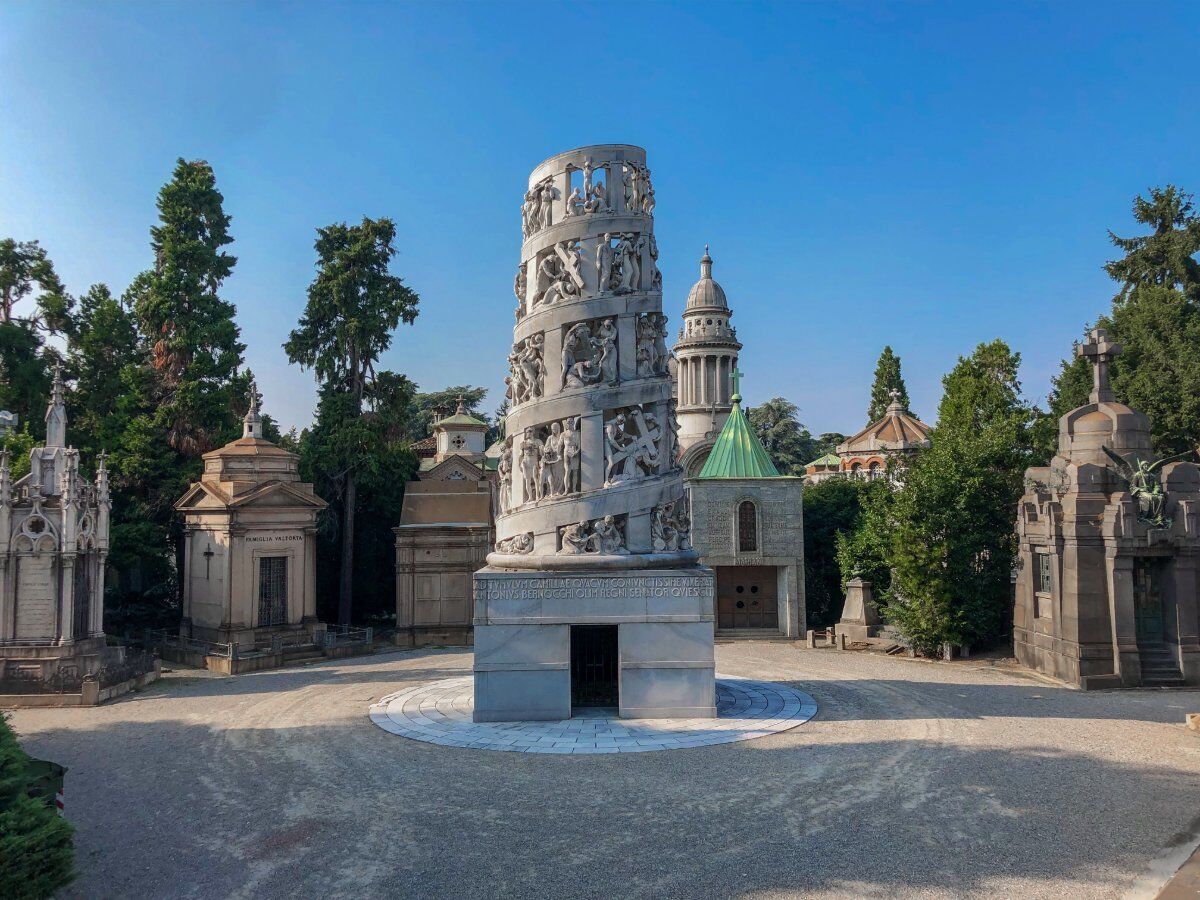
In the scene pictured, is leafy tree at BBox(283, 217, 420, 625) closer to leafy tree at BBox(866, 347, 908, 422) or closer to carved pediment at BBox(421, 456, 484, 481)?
carved pediment at BBox(421, 456, 484, 481)

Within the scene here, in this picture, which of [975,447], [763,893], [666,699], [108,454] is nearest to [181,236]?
[108,454]

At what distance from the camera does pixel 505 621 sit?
15750 mm

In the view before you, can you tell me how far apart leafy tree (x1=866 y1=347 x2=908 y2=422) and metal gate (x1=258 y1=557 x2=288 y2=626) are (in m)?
55.5

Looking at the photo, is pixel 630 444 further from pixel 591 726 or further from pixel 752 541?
pixel 752 541

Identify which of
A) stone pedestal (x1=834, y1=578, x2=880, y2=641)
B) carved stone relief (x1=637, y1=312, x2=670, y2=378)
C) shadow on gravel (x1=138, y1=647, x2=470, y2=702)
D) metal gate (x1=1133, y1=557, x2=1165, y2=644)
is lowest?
shadow on gravel (x1=138, y1=647, x2=470, y2=702)

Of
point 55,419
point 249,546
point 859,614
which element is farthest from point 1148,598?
point 55,419

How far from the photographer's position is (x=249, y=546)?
26406mm

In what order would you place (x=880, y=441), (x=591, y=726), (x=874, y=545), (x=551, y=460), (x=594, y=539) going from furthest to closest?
(x=880, y=441) < (x=874, y=545) < (x=551, y=460) < (x=594, y=539) < (x=591, y=726)

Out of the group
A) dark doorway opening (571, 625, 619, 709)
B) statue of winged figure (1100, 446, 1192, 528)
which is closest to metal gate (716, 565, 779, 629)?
statue of winged figure (1100, 446, 1192, 528)

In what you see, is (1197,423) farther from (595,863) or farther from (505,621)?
(595,863)

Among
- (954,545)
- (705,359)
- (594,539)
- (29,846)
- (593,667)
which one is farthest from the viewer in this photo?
(705,359)

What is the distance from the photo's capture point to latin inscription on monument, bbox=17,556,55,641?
20.2 meters

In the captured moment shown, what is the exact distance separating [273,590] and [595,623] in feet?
51.6

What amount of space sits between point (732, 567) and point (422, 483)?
1255 centimetres
